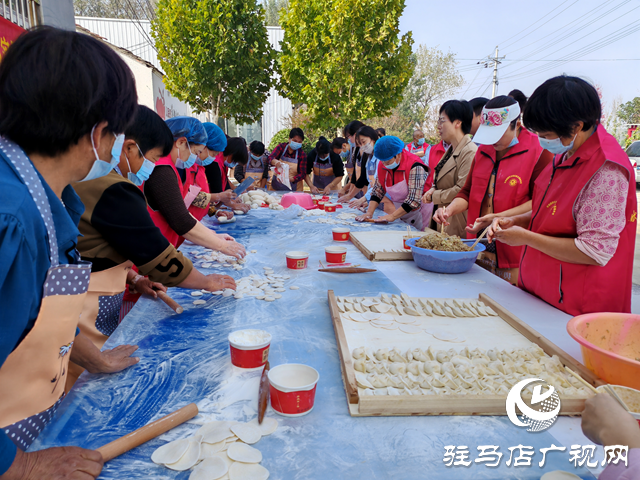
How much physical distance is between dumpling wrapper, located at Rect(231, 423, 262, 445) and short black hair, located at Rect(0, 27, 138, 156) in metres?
0.85

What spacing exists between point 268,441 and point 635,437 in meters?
0.86

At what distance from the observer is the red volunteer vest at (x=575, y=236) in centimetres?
178

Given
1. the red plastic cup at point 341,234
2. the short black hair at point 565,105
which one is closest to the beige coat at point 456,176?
the red plastic cup at point 341,234

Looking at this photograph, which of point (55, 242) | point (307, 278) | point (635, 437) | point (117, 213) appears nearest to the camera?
point (635, 437)

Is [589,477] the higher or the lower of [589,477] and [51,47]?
the lower

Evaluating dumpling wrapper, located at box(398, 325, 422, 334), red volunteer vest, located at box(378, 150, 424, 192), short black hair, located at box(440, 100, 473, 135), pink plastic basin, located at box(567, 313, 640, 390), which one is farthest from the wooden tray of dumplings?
red volunteer vest, located at box(378, 150, 424, 192)

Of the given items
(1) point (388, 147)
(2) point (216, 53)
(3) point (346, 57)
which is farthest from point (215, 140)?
(2) point (216, 53)

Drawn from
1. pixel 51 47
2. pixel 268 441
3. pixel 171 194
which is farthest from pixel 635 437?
pixel 171 194

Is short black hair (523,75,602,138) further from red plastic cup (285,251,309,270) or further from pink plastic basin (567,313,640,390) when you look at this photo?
red plastic cup (285,251,309,270)

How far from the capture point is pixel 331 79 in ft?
34.5

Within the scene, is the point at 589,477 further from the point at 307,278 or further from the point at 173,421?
the point at 307,278

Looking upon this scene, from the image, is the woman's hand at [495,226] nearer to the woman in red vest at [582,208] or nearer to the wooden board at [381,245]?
the woman in red vest at [582,208]

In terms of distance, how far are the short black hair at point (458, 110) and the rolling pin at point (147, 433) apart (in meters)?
3.48

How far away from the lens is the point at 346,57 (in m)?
10.1
